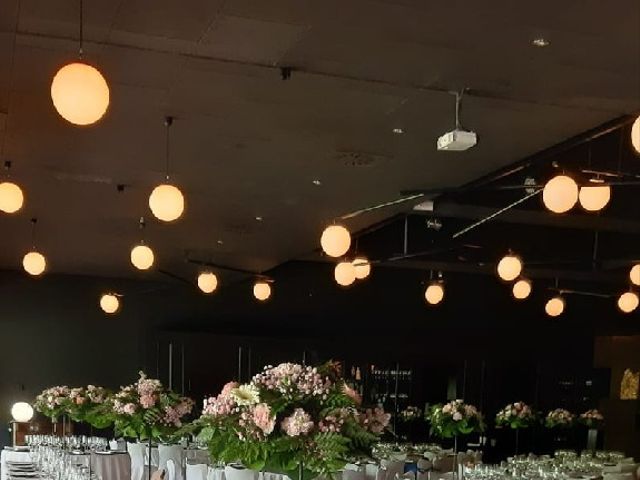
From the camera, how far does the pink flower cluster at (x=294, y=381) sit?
3262 millimetres

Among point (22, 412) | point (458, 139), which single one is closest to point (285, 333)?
point (22, 412)

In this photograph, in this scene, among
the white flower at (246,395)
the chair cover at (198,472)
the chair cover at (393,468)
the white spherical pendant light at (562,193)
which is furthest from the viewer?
the chair cover at (393,468)

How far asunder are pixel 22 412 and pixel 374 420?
41.7ft

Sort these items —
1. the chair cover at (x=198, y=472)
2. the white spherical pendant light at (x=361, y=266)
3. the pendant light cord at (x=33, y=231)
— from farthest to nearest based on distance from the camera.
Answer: the pendant light cord at (x=33, y=231)
the white spherical pendant light at (x=361, y=266)
the chair cover at (x=198, y=472)

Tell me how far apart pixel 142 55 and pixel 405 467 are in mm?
6840

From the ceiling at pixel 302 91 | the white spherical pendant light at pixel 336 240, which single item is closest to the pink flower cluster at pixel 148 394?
the ceiling at pixel 302 91

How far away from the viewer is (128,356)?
16125mm

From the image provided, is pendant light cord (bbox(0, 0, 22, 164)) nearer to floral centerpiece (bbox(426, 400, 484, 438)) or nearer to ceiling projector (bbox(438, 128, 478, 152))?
ceiling projector (bbox(438, 128, 478, 152))

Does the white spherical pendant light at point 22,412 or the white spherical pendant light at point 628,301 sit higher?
the white spherical pendant light at point 628,301

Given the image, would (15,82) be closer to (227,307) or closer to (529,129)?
(529,129)

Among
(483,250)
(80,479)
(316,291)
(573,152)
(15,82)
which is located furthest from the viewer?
(316,291)

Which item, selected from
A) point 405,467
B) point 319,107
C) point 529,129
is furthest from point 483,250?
point 319,107

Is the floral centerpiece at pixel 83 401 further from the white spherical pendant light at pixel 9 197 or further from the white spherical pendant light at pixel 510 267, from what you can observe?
the white spherical pendant light at pixel 510 267

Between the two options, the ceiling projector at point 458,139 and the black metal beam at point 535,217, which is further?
the black metal beam at point 535,217
